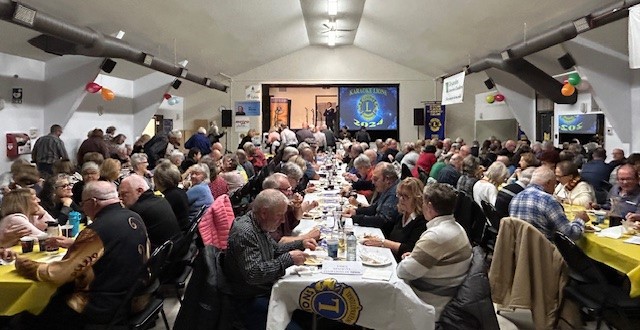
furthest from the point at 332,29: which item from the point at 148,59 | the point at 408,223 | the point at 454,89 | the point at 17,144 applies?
the point at 408,223

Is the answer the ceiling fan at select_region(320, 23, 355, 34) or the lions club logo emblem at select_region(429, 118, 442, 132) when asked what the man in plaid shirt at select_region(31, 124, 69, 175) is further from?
the lions club logo emblem at select_region(429, 118, 442, 132)

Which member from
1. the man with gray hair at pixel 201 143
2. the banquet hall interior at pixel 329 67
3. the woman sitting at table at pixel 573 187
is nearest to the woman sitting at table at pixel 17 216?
the banquet hall interior at pixel 329 67

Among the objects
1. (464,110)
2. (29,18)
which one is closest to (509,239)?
(29,18)

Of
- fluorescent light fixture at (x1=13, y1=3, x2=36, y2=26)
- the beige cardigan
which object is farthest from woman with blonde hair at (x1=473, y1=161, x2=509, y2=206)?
fluorescent light fixture at (x1=13, y1=3, x2=36, y2=26)

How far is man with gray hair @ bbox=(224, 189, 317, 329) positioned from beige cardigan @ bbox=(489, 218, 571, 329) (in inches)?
62.0

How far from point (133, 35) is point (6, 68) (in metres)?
2.14

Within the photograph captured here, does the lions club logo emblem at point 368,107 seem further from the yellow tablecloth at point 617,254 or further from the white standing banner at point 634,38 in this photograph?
the yellow tablecloth at point 617,254

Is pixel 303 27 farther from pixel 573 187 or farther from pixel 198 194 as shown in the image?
pixel 573 187

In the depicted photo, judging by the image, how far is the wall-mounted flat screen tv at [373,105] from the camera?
57.4 feet

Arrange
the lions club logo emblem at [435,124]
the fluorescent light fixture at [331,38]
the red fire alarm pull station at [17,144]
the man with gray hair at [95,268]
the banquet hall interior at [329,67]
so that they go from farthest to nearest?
the lions club logo emblem at [435,124] → the fluorescent light fixture at [331,38] → the red fire alarm pull station at [17,144] → the banquet hall interior at [329,67] → the man with gray hair at [95,268]

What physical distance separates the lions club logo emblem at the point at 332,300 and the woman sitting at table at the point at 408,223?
876mm

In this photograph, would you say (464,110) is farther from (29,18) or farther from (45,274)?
(45,274)

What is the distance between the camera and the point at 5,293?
2797 millimetres

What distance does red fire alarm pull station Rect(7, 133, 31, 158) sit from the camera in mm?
8422
